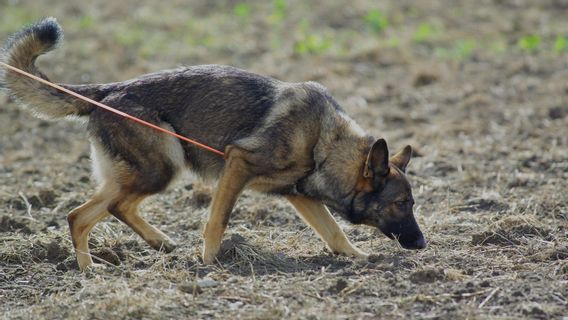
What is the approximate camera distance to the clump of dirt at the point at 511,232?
21.9 ft

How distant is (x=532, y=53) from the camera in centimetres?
1457

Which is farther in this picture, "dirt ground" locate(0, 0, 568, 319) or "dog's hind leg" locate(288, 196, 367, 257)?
"dog's hind leg" locate(288, 196, 367, 257)

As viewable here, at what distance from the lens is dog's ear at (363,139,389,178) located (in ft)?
20.8

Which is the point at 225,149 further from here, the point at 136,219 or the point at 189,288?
the point at 189,288

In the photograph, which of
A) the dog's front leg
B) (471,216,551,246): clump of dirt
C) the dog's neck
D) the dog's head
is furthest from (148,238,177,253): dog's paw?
(471,216,551,246): clump of dirt

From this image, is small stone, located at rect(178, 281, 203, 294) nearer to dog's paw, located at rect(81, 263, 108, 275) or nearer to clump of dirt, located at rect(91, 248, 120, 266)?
dog's paw, located at rect(81, 263, 108, 275)

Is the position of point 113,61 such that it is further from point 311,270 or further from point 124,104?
point 311,270

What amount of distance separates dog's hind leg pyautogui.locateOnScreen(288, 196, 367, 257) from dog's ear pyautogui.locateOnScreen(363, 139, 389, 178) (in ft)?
1.71

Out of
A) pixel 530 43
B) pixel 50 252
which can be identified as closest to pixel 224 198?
pixel 50 252

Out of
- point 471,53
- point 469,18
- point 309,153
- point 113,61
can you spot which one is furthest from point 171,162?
point 469,18

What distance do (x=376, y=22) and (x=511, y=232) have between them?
1027 cm

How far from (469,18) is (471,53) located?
2.98m

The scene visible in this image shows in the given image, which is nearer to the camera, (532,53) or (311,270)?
(311,270)

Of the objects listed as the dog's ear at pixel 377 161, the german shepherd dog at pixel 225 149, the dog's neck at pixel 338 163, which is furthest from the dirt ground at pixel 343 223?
the dog's ear at pixel 377 161
